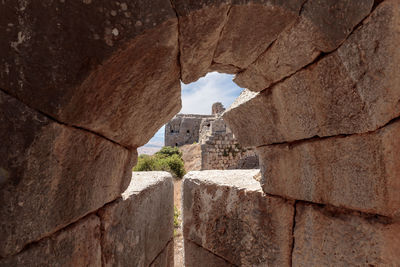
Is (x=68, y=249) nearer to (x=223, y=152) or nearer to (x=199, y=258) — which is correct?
(x=199, y=258)

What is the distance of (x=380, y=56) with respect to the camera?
1180 millimetres

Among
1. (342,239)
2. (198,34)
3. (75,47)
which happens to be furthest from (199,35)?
(342,239)

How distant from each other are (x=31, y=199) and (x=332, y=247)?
1905 mm

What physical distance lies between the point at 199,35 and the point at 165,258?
7.75 feet

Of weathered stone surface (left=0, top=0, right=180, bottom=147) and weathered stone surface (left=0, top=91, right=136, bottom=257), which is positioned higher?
weathered stone surface (left=0, top=0, right=180, bottom=147)

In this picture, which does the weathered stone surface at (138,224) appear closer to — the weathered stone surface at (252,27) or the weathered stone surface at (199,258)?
the weathered stone surface at (199,258)

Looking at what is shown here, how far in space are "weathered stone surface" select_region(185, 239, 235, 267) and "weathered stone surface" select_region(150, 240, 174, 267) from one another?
23cm

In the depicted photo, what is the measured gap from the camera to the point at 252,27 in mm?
1201

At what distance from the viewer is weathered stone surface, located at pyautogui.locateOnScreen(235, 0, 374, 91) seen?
3.85 feet

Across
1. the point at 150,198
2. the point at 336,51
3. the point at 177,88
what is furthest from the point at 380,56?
the point at 150,198

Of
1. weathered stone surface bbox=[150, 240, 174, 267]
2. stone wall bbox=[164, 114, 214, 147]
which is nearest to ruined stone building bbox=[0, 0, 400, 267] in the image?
weathered stone surface bbox=[150, 240, 174, 267]

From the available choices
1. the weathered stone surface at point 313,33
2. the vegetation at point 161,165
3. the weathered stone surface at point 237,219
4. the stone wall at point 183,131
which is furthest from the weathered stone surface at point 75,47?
the stone wall at point 183,131

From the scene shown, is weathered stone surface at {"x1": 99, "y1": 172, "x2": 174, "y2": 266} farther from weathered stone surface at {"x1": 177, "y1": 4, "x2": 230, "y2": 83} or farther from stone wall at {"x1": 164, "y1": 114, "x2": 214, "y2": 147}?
stone wall at {"x1": 164, "y1": 114, "x2": 214, "y2": 147}

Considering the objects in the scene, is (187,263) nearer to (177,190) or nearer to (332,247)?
(332,247)
